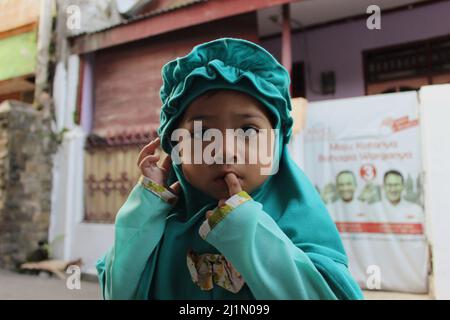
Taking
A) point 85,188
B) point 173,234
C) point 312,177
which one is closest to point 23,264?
point 85,188

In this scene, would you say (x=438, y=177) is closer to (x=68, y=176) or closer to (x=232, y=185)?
(x=232, y=185)

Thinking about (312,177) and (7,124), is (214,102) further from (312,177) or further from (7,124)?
(7,124)

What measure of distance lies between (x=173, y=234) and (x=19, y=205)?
12.7ft

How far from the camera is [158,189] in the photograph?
68cm

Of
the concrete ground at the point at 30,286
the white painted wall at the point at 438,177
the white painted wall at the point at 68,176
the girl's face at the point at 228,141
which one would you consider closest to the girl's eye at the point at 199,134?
the girl's face at the point at 228,141

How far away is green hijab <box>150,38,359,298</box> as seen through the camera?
2.15ft

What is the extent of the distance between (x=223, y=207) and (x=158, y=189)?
143 millimetres

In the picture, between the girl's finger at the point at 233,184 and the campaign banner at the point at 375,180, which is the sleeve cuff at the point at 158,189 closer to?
the girl's finger at the point at 233,184

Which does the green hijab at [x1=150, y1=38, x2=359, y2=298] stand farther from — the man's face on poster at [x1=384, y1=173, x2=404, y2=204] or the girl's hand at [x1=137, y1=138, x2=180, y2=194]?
the man's face on poster at [x1=384, y1=173, x2=404, y2=204]

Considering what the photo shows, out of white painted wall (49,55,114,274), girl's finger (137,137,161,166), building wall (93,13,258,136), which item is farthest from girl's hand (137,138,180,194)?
white painted wall (49,55,114,274)

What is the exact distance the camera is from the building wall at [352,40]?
12.2 feet

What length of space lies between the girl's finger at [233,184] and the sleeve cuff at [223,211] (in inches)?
0.5

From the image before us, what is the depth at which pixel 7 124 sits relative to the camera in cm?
392

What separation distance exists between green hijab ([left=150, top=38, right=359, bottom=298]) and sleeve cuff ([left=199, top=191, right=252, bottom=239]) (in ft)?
0.36
